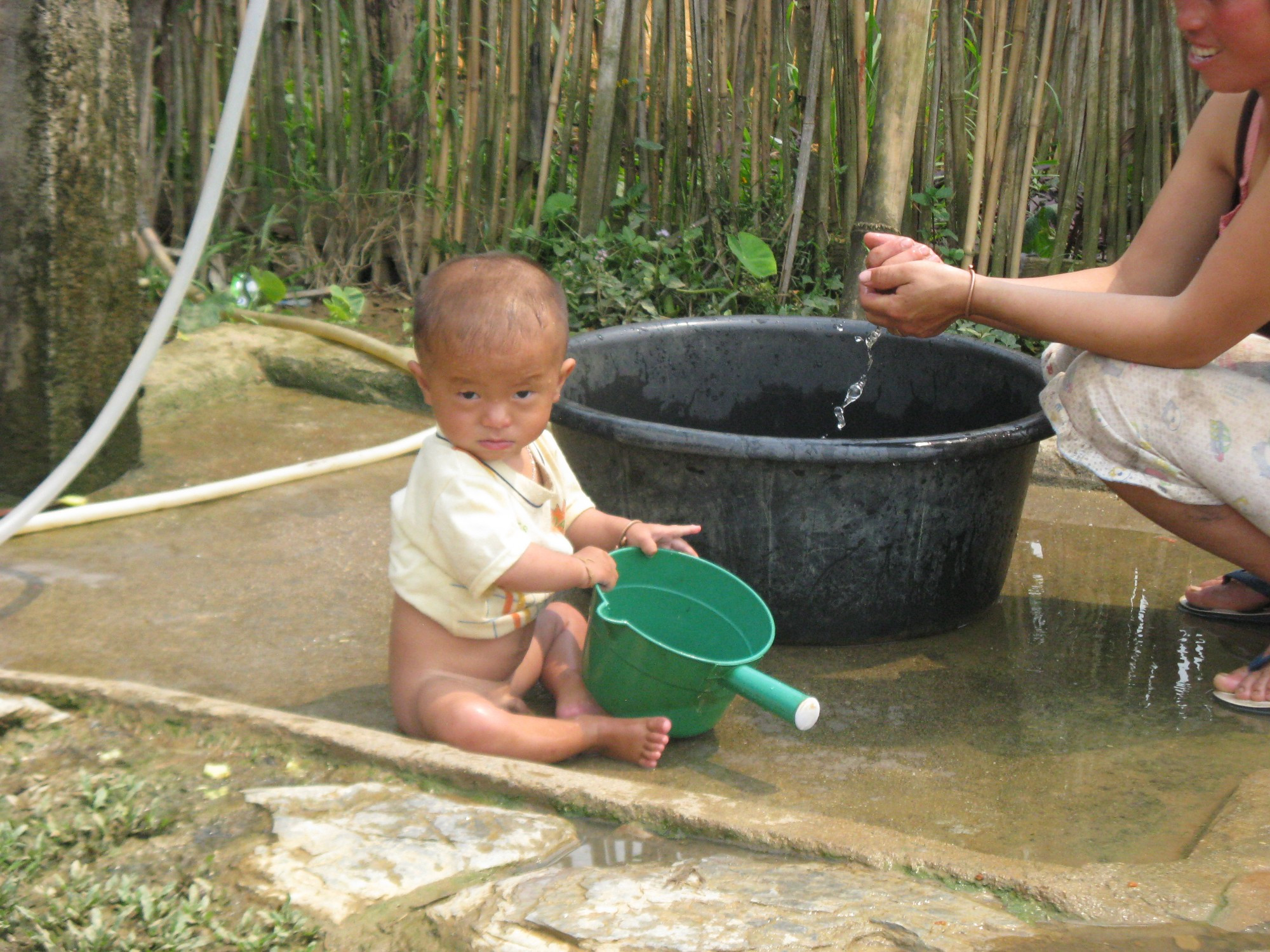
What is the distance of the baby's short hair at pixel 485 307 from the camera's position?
1716 mm

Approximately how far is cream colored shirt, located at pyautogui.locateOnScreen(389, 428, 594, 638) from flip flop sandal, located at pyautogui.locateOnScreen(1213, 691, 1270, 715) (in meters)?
1.08

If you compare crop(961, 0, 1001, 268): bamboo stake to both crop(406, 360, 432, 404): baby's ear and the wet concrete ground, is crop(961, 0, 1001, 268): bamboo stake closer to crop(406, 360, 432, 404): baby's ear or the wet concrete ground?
the wet concrete ground

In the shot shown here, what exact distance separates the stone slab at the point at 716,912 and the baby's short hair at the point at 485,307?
2.35ft

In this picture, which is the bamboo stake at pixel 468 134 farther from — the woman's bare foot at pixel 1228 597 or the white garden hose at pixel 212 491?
the woman's bare foot at pixel 1228 597

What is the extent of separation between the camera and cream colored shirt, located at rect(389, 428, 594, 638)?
1.75 meters

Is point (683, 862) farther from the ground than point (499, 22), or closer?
closer

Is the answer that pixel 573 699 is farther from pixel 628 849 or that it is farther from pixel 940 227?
pixel 940 227

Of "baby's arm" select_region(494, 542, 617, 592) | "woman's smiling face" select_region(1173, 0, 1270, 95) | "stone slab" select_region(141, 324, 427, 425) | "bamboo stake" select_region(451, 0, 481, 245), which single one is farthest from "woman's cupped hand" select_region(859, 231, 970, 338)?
"bamboo stake" select_region(451, 0, 481, 245)

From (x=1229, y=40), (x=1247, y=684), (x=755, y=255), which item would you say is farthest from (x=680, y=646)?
(x=755, y=255)

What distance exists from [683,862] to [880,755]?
541mm

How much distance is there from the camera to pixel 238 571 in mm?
2449

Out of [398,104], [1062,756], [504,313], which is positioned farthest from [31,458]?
[1062,756]

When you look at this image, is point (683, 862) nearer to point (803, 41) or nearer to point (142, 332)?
point (142, 332)

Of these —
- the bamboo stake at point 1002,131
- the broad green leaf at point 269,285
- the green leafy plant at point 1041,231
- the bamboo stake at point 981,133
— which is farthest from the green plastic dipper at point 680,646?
the broad green leaf at point 269,285
